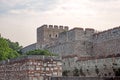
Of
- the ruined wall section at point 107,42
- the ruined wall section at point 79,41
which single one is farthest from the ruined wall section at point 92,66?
the ruined wall section at point 79,41

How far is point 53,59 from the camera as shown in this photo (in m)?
9.17

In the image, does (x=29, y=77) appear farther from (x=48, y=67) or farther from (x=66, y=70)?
(x=66, y=70)

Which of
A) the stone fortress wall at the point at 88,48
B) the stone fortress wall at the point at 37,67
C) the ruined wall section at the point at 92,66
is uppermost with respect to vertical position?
the stone fortress wall at the point at 88,48

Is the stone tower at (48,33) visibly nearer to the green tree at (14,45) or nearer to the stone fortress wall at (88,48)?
the stone fortress wall at (88,48)

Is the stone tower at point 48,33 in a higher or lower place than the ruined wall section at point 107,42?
higher

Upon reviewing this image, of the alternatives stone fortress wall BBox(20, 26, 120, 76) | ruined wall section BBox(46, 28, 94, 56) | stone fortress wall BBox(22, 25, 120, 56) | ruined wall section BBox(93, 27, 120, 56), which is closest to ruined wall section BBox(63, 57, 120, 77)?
stone fortress wall BBox(20, 26, 120, 76)

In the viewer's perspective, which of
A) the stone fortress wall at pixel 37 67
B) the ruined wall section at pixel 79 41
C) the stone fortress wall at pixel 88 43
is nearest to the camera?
the stone fortress wall at pixel 37 67

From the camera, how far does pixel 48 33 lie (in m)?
48.2

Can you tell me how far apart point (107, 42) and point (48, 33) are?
56.7ft

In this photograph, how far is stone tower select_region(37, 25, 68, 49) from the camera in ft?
158

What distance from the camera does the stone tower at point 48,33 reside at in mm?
48031

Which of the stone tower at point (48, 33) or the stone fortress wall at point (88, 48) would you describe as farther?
the stone tower at point (48, 33)

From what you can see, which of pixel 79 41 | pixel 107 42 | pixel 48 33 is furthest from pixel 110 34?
pixel 48 33

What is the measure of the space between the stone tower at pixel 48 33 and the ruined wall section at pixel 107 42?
44.7 feet
